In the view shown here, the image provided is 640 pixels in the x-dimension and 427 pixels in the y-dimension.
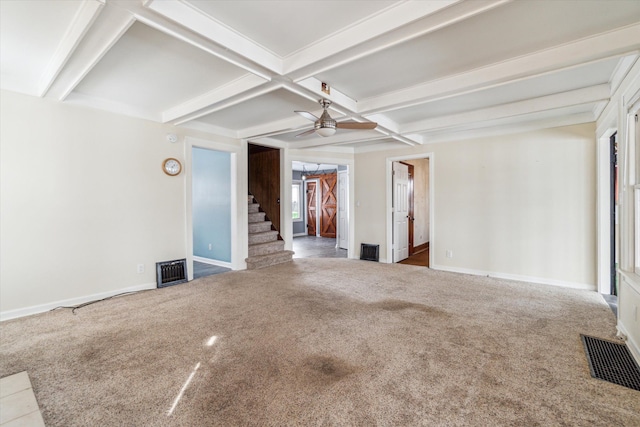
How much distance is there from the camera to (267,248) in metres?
6.03

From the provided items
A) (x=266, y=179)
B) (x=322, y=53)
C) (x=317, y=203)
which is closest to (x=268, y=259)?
(x=266, y=179)

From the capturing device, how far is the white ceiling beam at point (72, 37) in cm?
189

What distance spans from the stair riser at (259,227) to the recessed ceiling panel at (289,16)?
4.33m

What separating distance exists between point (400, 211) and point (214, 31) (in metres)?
5.21

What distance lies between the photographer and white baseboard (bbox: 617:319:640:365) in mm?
2217

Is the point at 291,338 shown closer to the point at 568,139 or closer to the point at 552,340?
the point at 552,340

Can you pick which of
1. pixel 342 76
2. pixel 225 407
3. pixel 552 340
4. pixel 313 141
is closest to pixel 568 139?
pixel 552 340

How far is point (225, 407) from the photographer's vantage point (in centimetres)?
175

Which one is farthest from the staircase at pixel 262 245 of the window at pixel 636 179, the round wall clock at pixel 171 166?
the window at pixel 636 179

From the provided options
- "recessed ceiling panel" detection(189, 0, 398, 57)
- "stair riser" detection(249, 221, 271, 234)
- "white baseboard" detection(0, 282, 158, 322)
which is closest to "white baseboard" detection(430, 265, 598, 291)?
"stair riser" detection(249, 221, 271, 234)

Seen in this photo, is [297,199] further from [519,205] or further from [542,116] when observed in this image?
[542,116]

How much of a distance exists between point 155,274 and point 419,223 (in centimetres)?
625

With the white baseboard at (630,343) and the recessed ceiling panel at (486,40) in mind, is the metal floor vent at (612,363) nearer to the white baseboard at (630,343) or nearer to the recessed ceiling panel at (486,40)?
the white baseboard at (630,343)

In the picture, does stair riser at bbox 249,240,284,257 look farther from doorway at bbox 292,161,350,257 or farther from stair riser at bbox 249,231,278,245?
doorway at bbox 292,161,350,257
